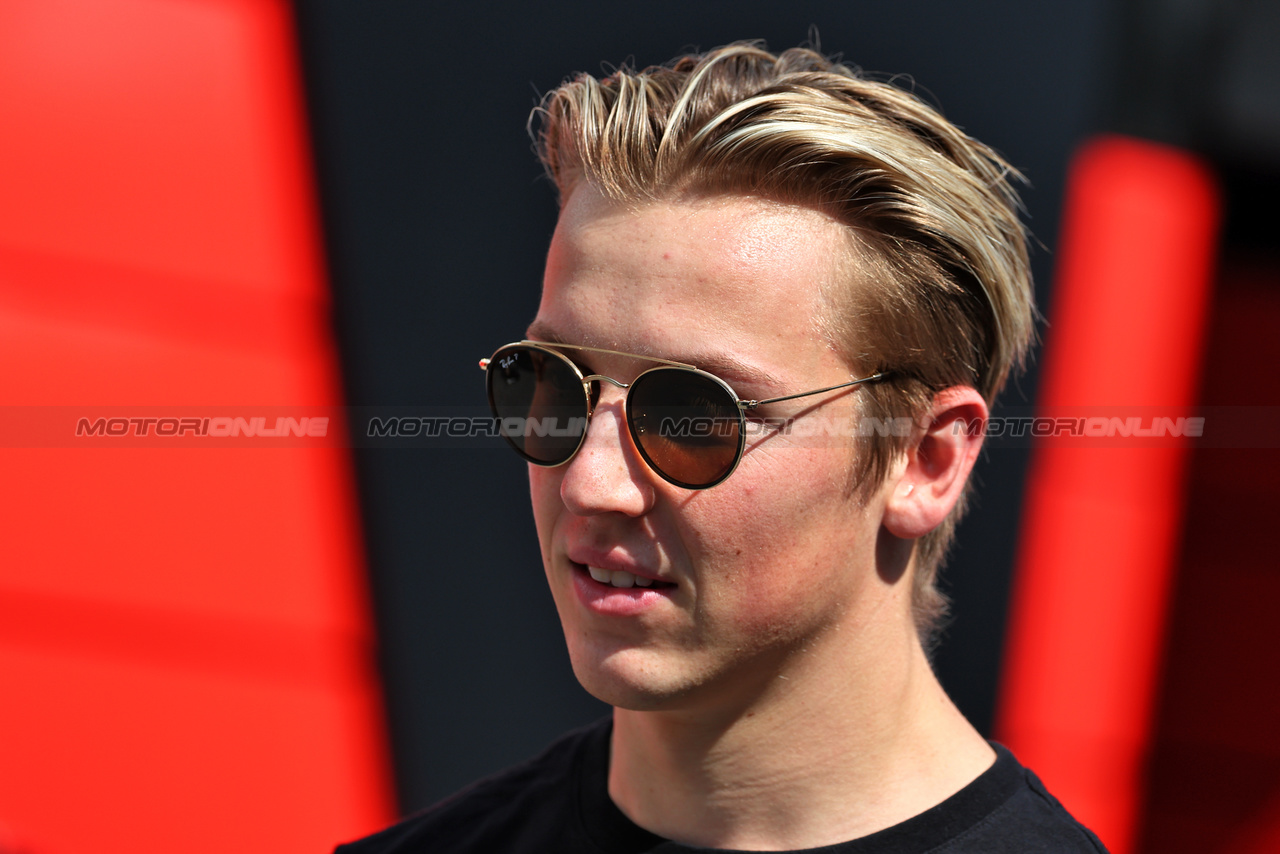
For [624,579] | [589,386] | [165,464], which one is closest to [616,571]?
[624,579]

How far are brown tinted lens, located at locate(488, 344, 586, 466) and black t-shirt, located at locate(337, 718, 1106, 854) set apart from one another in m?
0.58

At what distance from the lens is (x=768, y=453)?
4.60ft

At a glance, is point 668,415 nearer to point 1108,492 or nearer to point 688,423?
point 688,423

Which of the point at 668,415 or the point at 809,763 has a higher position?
the point at 668,415

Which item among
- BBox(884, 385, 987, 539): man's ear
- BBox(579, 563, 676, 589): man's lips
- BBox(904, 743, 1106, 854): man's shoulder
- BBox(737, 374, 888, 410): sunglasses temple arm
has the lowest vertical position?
BBox(904, 743, 1106, 854): man's shoulder

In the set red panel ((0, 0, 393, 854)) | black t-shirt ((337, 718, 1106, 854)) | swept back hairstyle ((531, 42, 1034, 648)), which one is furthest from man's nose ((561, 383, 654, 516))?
red panel ((0, 0, 393, 854))

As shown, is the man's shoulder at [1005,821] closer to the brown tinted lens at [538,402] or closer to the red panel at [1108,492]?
the brown tinted lens at [538,402]

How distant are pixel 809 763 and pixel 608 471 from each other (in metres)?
0.54

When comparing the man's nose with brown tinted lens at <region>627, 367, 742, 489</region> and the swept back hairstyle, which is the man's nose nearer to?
Result: brown tinted lens at <region>627, 367, 742, 489</region>

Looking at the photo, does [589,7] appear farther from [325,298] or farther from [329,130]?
[325,298]

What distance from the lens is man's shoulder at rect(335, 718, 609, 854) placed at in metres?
1.67

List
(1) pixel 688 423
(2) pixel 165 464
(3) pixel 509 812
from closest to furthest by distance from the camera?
(1) pixel 688 423, (3) pixel 509 812, (2) pixel 165 464

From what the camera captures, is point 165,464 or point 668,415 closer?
point 668,415

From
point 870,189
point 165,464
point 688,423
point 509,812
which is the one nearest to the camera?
point 688,423
